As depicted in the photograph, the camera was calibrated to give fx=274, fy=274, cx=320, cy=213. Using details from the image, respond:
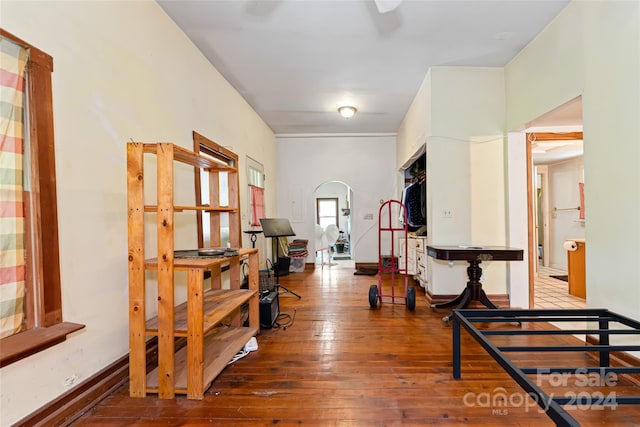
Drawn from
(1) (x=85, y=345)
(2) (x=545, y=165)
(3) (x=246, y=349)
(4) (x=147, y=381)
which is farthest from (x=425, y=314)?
(2) (x=545, y=165)

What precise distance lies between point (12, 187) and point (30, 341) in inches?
29.5

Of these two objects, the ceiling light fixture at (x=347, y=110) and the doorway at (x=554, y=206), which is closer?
the doorway at (x=554, y=206)

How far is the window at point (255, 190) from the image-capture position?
15.7 feet

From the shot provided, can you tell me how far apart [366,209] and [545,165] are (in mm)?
4336

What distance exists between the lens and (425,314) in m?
3.37

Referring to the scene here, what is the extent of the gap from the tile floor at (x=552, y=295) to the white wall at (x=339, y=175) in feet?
10.3

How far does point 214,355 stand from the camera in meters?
2.15

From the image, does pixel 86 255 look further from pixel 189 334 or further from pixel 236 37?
pixel 236 37

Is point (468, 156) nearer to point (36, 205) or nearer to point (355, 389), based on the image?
point (355, 389)

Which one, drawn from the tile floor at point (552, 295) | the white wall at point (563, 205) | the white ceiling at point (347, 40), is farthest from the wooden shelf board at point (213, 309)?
the white wall at point (563, 205)

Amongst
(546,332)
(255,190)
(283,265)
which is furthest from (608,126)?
(283,265)

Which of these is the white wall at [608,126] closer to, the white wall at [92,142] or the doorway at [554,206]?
the doorway at [554,206]

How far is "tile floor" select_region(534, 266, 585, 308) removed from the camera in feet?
11.9

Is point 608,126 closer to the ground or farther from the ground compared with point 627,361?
farther from the ground
